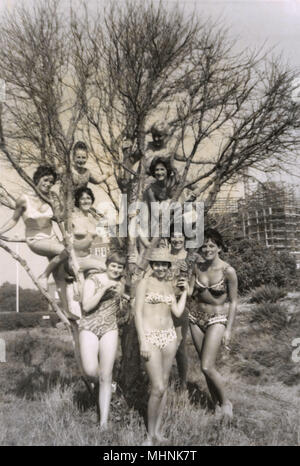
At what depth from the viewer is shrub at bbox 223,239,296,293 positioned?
25.5 feet

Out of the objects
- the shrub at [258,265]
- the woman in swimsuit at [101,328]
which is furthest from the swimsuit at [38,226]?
the shrub at [258,265]

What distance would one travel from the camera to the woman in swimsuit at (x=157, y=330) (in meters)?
3.95

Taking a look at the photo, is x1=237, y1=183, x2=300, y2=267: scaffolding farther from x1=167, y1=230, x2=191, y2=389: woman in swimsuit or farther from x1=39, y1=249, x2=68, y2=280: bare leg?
x1=39, y1=249, x2=68, y2=280: bare leg

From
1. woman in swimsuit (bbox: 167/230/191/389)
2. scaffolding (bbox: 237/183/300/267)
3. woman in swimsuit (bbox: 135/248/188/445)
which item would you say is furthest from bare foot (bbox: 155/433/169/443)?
scaffolding (bbox: 237/183/300/267)

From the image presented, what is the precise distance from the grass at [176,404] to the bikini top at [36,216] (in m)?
1.96

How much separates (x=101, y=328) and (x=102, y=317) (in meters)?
0.12

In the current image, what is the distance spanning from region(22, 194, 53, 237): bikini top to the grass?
6.45 feet

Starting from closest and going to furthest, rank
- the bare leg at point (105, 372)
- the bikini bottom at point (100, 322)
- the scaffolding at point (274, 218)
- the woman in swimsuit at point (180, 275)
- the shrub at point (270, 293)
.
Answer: the bare leg at point (105, 372)
the bikini bottom at point (100, 322)
the woman in swimsuit at point (180, 275)
the scaffolding at point (274, 218)
the shrub at point (270, 293)

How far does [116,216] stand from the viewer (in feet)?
19.2

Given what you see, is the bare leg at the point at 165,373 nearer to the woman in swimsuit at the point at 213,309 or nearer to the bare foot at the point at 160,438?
the bare foot at the point at 160,438

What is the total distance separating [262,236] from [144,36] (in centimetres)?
421

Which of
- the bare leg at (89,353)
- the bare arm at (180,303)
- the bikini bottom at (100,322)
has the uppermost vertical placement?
the bare arm at (180,303)

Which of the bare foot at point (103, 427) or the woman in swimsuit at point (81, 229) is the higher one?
the woman in swimsuit at point (81, 229)
